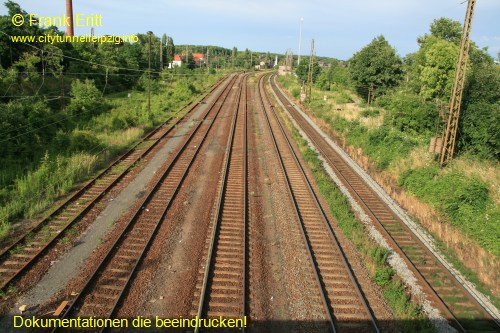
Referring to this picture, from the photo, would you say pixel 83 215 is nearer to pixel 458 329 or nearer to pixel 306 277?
pixel 306 277

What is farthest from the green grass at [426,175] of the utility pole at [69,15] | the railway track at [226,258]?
the utility pole at [69,15]

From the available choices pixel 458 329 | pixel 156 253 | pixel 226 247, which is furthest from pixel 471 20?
pixel 156 253

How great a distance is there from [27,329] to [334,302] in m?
7.28

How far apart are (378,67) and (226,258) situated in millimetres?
33993

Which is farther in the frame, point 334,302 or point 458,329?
point 334,302

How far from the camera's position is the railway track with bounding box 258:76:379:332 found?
333 inches

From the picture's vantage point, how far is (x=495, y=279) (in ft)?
34.4

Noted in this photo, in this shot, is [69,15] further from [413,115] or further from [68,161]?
[413,115]

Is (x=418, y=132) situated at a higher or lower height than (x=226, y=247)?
higher

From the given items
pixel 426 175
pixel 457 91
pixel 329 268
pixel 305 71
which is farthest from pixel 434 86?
pixel 305 71

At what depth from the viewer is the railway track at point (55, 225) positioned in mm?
9750

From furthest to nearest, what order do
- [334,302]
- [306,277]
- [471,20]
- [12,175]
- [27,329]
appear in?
[12,175]
[471,20]
[306,277]
[334,302]
[27,329]

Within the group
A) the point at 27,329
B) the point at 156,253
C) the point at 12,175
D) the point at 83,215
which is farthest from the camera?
the point at 12,175

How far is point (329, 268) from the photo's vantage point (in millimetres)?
10461
